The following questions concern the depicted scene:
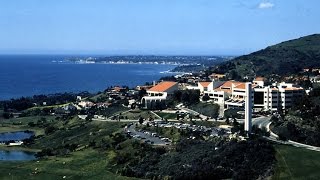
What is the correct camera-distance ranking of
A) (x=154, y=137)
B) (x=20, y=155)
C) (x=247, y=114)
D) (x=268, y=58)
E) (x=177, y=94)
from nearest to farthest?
(x=247, y=114) → (x=154, y=137) → (x=20, y=155) → (x=177, y=94) → (x=268, y=58)

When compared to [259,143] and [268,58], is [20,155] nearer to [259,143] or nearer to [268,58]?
[259,143]

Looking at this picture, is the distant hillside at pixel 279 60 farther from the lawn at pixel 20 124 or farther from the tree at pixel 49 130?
the tree at pixel 49 130

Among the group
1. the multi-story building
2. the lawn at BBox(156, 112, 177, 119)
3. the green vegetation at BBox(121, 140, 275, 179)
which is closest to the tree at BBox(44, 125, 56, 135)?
the lawn at BBox(156, 112, 177, 119)

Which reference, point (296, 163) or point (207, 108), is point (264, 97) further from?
point (296, 163)

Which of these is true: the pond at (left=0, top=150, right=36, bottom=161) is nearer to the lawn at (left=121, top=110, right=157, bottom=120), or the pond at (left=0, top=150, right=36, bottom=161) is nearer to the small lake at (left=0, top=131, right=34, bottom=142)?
the small lake at (left=0, top=131, right=34, bottom=142)

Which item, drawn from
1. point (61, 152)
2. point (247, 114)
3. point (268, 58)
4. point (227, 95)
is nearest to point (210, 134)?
point (247, 114)

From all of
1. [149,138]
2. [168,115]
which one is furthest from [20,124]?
[149,138]
